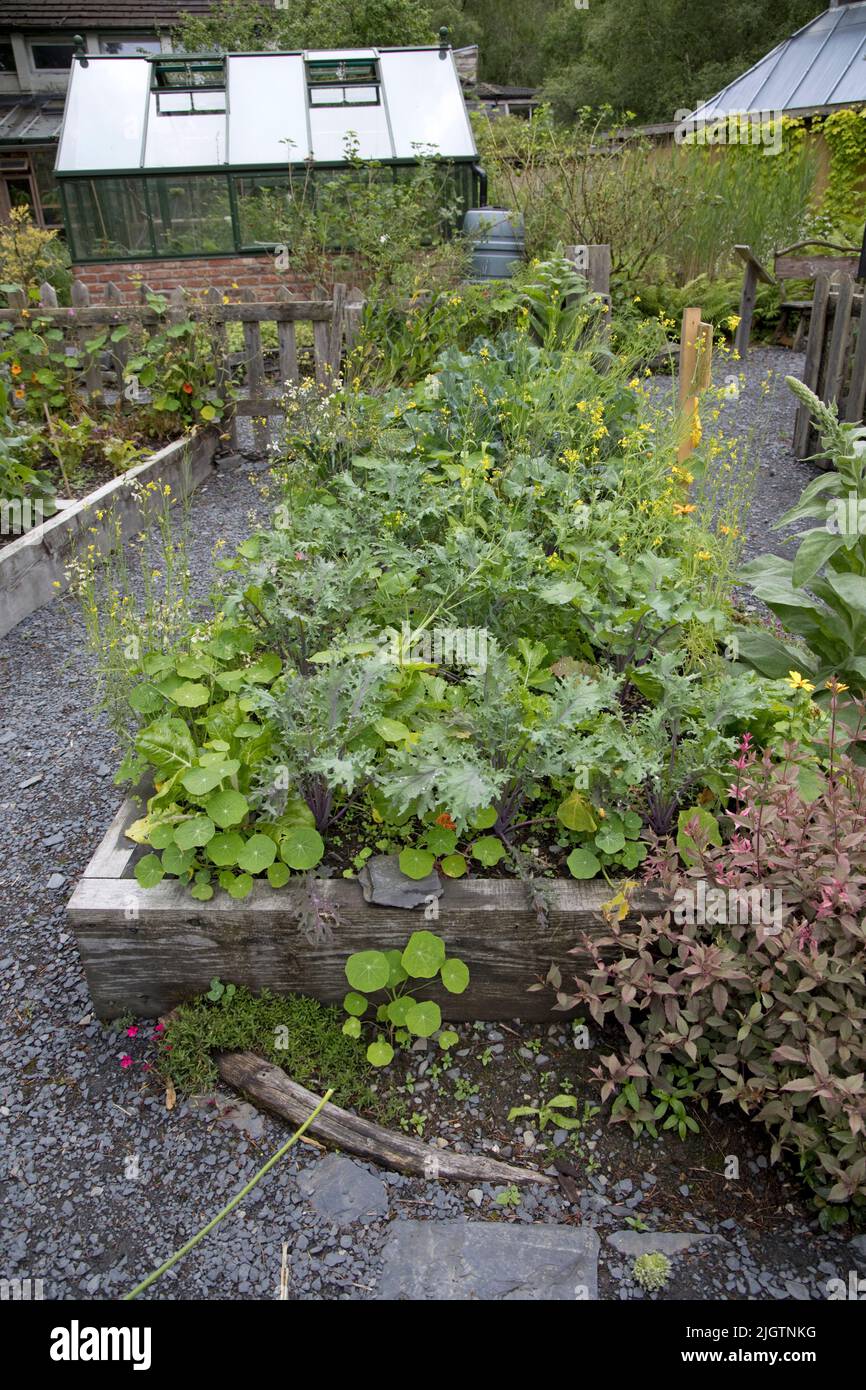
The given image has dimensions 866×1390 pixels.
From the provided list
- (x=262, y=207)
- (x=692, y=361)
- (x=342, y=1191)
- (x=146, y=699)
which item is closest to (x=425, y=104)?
(x=262, y=207)

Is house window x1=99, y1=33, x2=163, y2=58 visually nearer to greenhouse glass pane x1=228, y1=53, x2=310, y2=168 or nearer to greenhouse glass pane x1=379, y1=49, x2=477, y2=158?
greenhouse glass pane x1=228, y1=53, x2=310, y2=168

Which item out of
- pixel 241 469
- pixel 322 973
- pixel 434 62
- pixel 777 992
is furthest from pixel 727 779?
pixel 434 62

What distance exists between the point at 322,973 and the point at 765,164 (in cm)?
1233

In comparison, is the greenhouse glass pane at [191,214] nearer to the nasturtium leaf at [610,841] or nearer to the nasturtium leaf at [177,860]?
the nasturtium leaf at [177,860]

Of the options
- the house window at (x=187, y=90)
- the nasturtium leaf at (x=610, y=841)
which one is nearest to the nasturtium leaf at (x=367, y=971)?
the nasturtium leaf at (x=610, y=841)

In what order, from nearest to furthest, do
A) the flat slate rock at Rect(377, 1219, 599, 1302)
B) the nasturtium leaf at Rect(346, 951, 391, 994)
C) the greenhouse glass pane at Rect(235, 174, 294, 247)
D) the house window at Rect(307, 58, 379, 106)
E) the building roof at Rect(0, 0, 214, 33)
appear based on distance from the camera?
the flat slate rock at Rect(377, 1219, 599, 1302)
the nasturtium leaf at Rect(346, 951, 391, 994)
the greenhouse glass pane at Rect(235, 174, 294, 247)
the house window at Rect(307, 58, 379, 106)
the building roof at Rect(0, 0, 214, 33)

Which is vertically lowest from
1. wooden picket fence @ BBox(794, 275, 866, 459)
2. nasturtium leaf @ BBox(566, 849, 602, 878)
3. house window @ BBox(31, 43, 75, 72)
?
nasturtium leaf @ BBox(566, 849, 602, 878)

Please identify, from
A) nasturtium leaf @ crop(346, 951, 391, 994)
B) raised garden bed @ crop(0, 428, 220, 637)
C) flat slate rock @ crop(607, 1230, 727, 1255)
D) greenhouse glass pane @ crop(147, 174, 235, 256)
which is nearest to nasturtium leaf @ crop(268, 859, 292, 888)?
nasturtium leaf @ crop(346, 951, 391, 994)

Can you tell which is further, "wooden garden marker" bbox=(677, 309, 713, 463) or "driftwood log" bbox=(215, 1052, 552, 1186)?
"wooden garden marker" bbox=(677, 309, 713, 463)

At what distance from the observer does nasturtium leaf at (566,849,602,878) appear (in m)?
2.18

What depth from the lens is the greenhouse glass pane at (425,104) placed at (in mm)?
10000

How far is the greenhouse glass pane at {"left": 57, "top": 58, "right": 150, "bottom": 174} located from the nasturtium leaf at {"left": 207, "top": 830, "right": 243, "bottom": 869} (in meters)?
10.0

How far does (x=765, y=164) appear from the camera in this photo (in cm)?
1113

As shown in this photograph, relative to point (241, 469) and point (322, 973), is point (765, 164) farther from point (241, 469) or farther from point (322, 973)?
point (322, 973)
